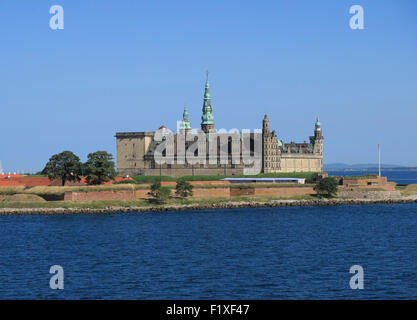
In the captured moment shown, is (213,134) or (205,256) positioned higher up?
(213,134)

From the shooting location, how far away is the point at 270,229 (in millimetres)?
63625

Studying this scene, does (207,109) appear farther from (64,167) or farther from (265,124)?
(64,167)

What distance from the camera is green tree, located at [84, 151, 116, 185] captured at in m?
90.6

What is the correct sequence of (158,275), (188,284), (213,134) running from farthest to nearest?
(213,134) < (158,275) < (188,284)

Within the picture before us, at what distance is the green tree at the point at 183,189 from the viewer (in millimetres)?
90938

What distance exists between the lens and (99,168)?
297ft

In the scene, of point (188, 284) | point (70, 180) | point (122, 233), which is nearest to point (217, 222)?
point (122, 233)

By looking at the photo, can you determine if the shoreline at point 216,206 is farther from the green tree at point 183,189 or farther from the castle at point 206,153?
the castle at point 206,153

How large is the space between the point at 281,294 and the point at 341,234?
29.4m

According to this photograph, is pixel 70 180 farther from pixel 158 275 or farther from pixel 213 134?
pixel 158 275
